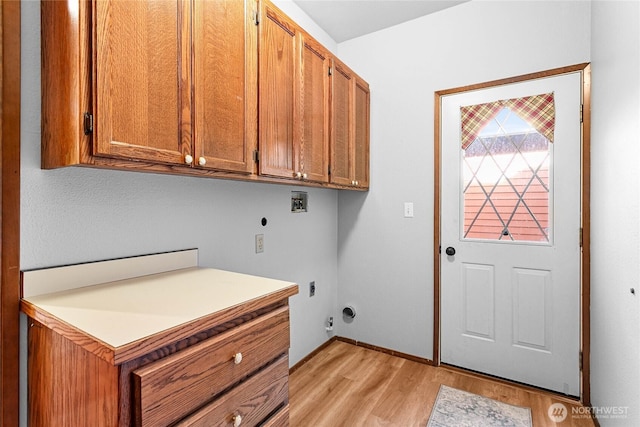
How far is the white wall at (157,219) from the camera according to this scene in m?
1.05

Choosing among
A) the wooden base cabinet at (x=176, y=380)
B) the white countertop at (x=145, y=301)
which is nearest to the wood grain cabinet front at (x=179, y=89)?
the white countertop at (x=145, y=301)

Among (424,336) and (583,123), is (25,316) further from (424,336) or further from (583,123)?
(583,123)

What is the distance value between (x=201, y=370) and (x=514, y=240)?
2.06 meters

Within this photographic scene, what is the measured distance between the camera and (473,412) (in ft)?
6.03

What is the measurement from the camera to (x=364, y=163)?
2545mm

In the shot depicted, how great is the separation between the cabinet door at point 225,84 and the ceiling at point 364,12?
1.09 metres

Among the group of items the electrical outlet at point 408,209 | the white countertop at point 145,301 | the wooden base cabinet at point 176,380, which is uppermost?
the electrical outlet at point 408,209

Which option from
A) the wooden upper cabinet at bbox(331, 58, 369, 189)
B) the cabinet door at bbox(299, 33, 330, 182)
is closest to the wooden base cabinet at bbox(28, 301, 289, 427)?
the cabinet door at bbox(299, 33, 330, 182)

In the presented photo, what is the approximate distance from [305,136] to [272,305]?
1027mm

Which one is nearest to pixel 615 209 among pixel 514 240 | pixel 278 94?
pixel 514 240

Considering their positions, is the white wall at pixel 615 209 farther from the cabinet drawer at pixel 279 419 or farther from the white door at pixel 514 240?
the cabinet drawer at pixel 279 419

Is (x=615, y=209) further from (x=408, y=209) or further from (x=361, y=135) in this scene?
(x=361, y=135)

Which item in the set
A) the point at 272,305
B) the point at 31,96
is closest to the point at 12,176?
the point at 31,96

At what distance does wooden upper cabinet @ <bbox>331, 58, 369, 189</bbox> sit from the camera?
2109 mm
